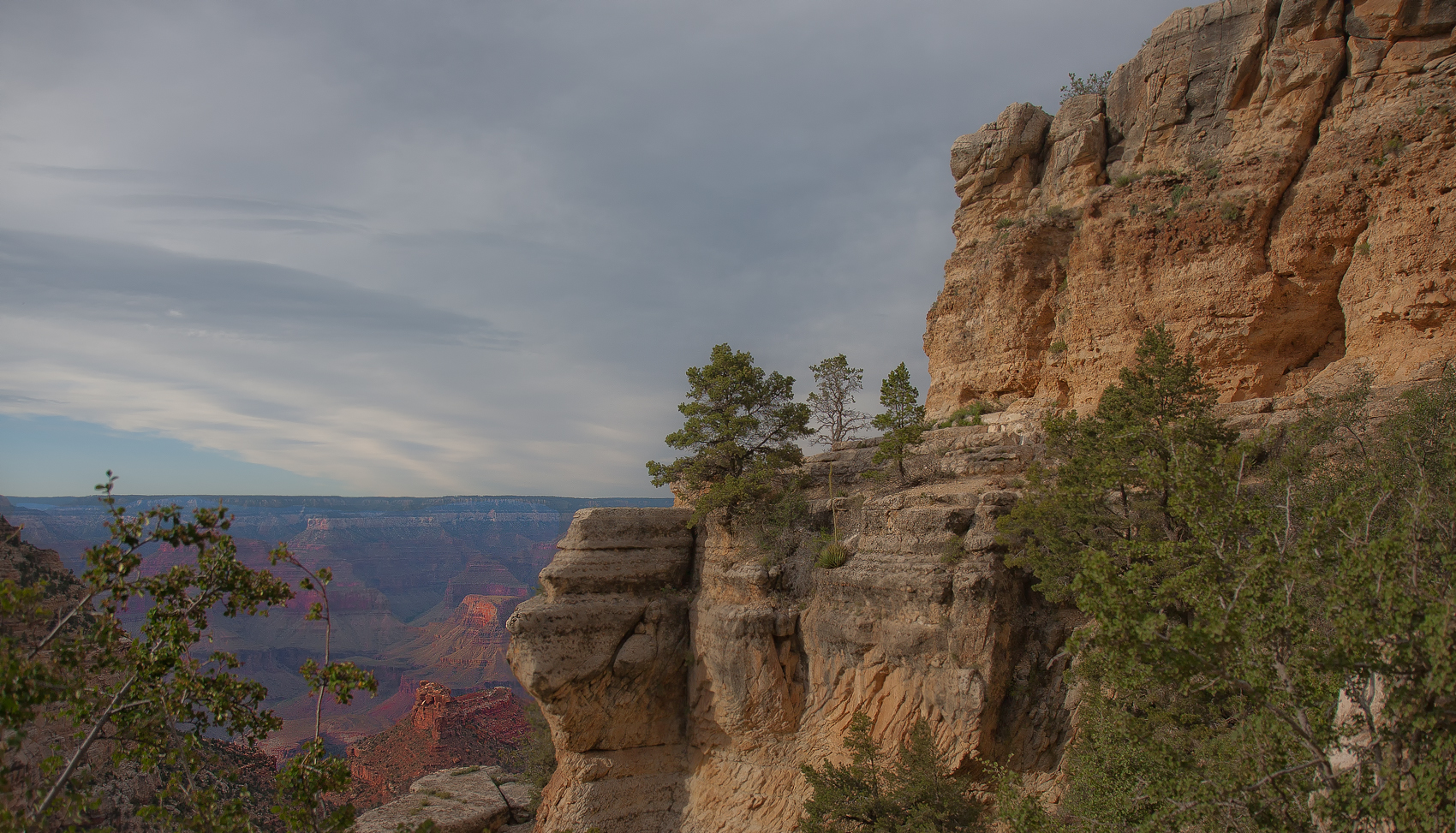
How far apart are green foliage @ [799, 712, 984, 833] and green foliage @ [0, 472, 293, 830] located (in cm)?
1339

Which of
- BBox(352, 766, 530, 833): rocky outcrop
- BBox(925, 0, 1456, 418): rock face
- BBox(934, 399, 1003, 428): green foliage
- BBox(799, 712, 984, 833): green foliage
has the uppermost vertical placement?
BBox(925, 0, 1456, 418): rock face

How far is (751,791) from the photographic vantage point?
2283cm

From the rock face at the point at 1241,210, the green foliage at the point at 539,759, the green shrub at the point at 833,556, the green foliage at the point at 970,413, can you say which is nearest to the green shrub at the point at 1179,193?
the rock face at the point at 1241,210

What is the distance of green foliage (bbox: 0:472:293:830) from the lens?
6699 millimetres

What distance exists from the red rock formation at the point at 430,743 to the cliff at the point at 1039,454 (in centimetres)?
3056

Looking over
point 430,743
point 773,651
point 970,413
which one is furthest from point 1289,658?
point 430,743

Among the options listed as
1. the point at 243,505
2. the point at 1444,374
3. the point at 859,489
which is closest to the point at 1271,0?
the point at 1444,374

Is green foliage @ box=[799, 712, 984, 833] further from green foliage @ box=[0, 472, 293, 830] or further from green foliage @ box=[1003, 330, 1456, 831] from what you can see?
green foliage @ box=[0, 472, 293, 830]

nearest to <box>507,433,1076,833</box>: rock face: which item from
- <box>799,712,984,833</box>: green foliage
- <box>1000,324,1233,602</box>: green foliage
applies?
<box>799,712,984,833</box>: green foliage

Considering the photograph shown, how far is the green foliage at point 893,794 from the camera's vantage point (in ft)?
56.9

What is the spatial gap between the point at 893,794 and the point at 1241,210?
22049mm

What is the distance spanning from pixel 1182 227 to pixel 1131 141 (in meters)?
5.24

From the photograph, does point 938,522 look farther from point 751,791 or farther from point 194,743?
point 194,743

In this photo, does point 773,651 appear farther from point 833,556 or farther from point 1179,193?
point 1179,193
